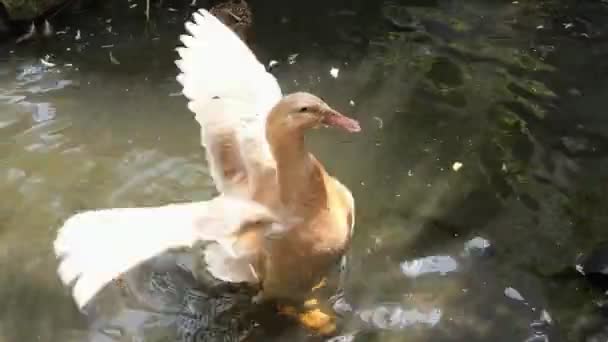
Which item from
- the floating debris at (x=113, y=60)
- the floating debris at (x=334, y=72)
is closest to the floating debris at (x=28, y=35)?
the floating debris at (x=113, y=60)

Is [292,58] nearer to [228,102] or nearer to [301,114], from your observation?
[228,102]

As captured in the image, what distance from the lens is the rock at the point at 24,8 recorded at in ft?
11.4

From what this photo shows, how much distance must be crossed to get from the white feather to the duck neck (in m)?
0.09

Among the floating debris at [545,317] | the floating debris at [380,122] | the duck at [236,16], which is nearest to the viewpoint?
the floating debris at [545,317]

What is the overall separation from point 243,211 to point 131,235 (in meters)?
0.30

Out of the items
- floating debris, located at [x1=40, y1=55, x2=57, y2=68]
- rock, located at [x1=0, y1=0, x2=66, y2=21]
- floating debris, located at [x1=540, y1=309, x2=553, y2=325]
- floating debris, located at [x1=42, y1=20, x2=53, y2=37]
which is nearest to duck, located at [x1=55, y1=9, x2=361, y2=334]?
floating debris, located at [x1=540, y1=309, x2=553, y2=325]

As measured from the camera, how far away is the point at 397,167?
263cm

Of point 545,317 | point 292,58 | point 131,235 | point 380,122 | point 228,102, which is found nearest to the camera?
point 131,235

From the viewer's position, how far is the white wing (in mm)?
2168

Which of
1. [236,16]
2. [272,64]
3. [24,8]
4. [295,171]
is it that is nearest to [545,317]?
[295,171]

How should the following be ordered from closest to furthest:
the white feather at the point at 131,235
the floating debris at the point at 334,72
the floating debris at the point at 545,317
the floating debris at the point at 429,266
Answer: the white feather at the point at 131,235 → the floating debris at the point at 545,317 → the floating debris at the point at 429,266 → the floating debris at the point at 334,72

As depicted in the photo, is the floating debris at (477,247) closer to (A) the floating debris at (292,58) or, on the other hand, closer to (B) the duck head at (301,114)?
(B) the duck head at (301,114)

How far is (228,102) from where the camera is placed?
2.22 metres

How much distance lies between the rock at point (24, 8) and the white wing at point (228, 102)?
58.8 inches
